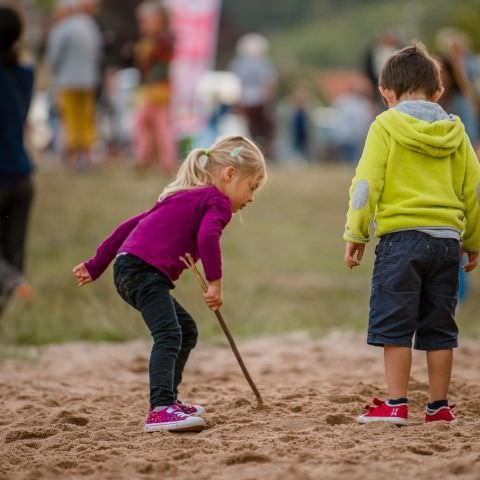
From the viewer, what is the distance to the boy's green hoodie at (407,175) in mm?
5309

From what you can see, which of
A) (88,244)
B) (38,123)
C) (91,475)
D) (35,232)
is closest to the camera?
(91,475)

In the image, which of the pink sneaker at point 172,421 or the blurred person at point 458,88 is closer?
the pink sneaker at point 172,421

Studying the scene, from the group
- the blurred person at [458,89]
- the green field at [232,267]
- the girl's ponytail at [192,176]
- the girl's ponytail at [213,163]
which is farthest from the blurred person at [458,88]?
the girl's ponytail at [192,176]

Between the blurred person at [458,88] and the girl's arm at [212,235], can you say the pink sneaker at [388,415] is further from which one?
the blurred person at [458,88]

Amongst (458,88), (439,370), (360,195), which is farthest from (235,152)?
(458,88)

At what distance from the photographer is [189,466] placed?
4641 mm

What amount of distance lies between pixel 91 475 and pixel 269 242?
33.3ft

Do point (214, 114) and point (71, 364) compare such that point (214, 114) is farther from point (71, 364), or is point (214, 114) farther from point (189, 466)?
point (189, 466)

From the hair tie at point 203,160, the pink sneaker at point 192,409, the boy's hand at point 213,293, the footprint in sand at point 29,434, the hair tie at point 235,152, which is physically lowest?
the footprint in sand at point 29,434

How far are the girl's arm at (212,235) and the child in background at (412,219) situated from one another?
0.52 meters

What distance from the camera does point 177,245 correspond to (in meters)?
5.49

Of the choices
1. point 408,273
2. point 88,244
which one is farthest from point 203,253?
point 88,244

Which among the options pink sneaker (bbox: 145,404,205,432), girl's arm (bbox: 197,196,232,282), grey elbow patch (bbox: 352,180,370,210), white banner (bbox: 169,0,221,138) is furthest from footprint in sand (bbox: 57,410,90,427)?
white banner (bbox: 169,0,221,138)

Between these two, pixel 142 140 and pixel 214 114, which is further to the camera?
pixel 214 114
